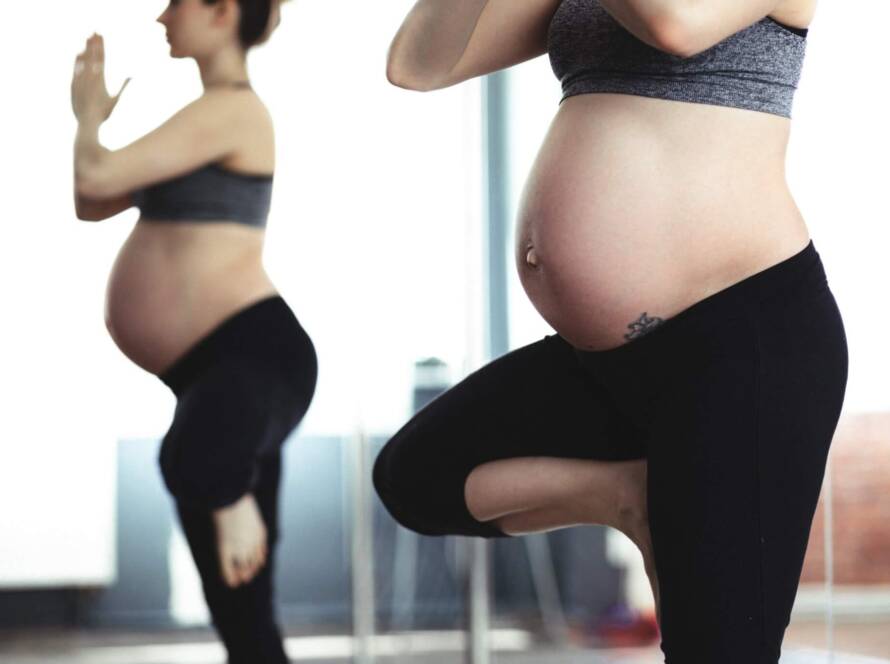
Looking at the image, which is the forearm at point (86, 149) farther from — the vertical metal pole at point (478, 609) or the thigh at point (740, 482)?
the thigh at point (740, 482)

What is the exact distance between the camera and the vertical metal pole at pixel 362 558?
2.06m

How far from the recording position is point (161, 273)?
5.89ft

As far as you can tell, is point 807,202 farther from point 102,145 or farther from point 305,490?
point 102,145

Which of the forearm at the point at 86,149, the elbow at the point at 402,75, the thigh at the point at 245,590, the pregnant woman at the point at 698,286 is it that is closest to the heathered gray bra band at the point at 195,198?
the forearm at the point at 86,149

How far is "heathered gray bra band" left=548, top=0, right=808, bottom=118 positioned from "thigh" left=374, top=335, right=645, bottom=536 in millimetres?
291

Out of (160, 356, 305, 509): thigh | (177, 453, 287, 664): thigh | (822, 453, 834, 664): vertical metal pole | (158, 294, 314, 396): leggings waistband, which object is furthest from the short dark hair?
(822, 453, 834, 664): vertical metal pole

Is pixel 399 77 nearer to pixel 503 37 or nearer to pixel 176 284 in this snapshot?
pixel 503 37

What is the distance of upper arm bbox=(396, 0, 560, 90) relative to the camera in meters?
1.18

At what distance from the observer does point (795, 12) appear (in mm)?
1010

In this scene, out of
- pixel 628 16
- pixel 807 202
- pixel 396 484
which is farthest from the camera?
pixel 807 202

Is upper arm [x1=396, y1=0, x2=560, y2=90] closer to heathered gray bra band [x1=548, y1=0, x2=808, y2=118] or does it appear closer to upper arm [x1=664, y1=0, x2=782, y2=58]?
heathered gray bra band [x1=548, y1=0, x2=808, y2=118]

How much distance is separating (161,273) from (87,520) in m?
0.48

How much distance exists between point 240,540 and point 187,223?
21.3 inches

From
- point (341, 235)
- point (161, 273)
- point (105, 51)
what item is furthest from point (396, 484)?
point (105, 51)
